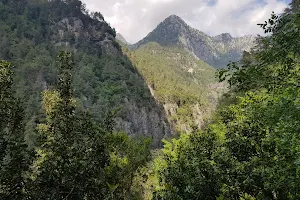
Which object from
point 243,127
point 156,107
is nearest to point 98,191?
point 243,127

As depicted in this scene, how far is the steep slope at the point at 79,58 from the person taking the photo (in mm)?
100062

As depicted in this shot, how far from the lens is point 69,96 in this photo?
1281cm

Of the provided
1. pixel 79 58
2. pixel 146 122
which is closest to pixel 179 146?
pixel 146 122


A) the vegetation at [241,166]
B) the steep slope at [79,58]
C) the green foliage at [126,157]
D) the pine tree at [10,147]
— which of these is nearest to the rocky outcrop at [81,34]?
the steep slope at [79,58]

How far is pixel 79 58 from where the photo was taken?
12581cm

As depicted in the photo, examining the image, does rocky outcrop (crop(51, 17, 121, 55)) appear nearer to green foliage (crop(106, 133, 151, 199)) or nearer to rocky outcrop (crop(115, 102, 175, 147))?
rocky outcrop (crop(115, 102, 175, 147))

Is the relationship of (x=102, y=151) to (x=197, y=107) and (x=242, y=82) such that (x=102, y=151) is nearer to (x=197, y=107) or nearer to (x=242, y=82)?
(x=242, y=82)

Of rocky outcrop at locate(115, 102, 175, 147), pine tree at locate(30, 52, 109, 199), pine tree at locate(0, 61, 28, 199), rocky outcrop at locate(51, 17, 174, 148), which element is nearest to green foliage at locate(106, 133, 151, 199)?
pine tree at locate(30, 52, 109, 199)

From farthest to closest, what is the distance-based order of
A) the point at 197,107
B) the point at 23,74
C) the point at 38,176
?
the point at 197,107 → the point at 23,74 → the point at 38,176

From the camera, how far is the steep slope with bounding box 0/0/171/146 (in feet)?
328

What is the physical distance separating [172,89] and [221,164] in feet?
518

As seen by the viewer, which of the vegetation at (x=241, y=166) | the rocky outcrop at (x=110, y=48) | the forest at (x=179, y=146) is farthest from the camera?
the rocky outcrop at (x=110, y=48)

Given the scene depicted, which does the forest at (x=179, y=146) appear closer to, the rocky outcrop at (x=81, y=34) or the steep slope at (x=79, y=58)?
the steep slope at (x=79, y=58)

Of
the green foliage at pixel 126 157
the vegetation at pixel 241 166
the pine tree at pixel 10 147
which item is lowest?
the vegetation at pixel 241 166
